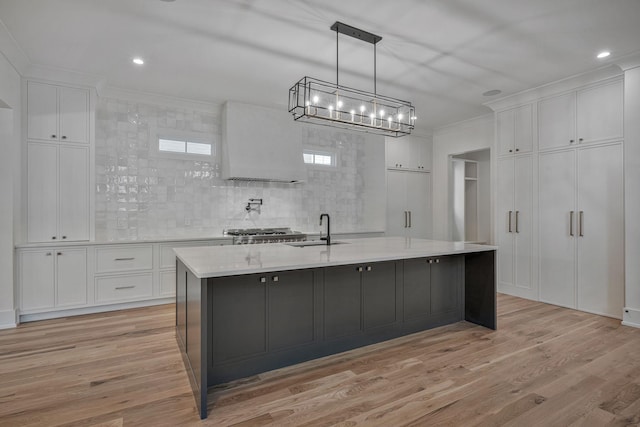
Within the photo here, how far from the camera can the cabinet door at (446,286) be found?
3.35 metres

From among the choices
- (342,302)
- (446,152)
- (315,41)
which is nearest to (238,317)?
(342,302)

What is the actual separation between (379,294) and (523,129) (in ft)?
11.0

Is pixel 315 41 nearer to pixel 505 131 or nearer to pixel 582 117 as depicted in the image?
pixel 505 131

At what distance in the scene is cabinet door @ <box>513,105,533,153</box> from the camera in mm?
4516

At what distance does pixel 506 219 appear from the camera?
15.8ft

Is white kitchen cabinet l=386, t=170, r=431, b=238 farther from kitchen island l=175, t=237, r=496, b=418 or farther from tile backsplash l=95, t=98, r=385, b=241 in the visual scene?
kitchen island l=175, t=237, r=496, b=418

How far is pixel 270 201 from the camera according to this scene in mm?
5355

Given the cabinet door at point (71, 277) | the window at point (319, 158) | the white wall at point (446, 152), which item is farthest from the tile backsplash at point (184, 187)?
the white wall at point (446, 152)

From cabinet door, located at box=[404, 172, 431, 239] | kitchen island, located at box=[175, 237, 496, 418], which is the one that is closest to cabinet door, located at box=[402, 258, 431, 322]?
kitchen island, located at box=[175, 237, 496, 418]

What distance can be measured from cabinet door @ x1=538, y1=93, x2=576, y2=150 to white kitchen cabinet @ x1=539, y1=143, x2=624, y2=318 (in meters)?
0.15

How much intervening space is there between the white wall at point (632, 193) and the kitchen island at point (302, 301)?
1.51 m

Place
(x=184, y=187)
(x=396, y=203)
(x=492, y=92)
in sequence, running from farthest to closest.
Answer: (x=396, y=203) < (x=184, y=187) < (x=492, y=92)

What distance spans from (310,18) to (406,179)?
4.22 meters

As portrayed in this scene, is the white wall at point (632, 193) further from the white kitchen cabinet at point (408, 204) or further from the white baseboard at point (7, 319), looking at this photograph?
the white baseboard at point (7, 319)
